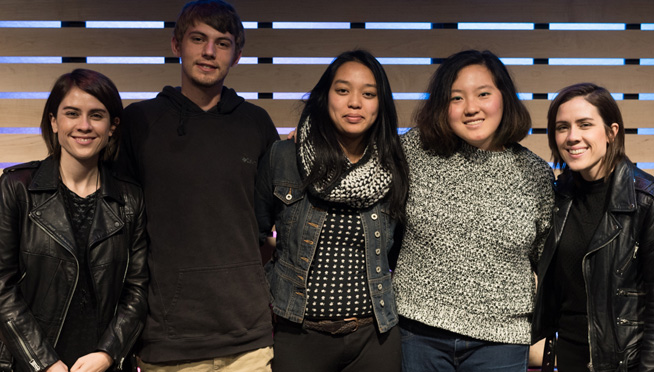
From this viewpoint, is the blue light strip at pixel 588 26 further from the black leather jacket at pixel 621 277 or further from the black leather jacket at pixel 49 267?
the black leather jacket at pixel 49 267

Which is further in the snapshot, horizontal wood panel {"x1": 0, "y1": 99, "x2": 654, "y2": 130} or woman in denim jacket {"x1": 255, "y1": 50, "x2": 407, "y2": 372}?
horizontal wood panel {"x1": 0, "y1": 99, "x2": 654, "y2": 130}

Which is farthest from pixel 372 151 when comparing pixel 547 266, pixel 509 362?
pixel 509 362

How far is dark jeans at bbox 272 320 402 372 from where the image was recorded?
7.07 feet

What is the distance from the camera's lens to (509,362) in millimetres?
2191

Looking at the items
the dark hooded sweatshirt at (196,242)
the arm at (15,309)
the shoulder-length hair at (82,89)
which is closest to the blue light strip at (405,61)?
the dark hooded sweatshirt at (196,242)

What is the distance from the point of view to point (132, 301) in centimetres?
217

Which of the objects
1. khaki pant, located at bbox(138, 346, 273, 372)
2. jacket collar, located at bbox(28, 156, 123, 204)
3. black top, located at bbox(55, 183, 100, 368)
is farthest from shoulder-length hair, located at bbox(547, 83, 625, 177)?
black top, located at bbox(55, 183, 100, 368)

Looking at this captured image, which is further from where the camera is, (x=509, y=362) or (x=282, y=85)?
(x=282, y=85)

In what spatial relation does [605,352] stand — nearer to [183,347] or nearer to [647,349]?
[647,349]

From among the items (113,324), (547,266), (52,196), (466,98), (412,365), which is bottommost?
(412,365)

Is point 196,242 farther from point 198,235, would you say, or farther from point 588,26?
point 588,26

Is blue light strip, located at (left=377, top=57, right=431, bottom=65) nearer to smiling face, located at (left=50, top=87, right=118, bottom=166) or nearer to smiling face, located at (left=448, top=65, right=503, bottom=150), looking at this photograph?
smiling face, located at (left=448, top=65, right=503, bottom=150)

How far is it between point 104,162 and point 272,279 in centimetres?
84

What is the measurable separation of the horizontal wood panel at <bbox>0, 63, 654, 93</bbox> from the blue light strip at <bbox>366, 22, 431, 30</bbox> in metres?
0.29
